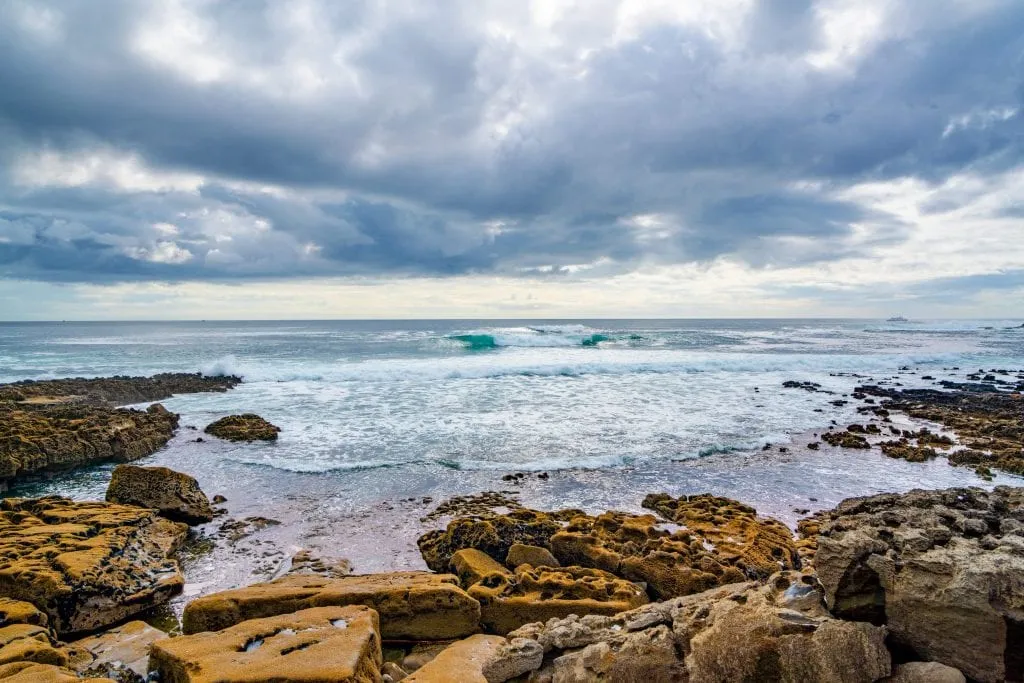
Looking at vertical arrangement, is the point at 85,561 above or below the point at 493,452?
above

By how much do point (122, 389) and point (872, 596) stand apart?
99.6 ft

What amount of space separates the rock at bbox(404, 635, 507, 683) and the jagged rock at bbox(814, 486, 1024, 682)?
9.04ft

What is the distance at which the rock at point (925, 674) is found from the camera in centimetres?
311

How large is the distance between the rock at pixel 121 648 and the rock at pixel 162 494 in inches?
128

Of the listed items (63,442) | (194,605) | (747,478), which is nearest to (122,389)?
(63,442)

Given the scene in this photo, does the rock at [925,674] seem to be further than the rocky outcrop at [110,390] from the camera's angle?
No

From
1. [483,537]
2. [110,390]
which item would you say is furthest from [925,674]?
[110,390]

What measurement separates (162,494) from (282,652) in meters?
6.32

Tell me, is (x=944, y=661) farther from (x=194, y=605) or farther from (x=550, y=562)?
(x=194, y=605)

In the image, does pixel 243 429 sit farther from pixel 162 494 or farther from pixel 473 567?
pixel 473 567

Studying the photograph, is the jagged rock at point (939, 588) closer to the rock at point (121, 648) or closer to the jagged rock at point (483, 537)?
the jagged rock at point (483, 537)

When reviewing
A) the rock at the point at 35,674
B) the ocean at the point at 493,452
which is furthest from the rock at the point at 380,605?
the ocean at the point at 493,452

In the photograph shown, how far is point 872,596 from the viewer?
144 inches

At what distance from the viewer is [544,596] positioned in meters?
6.28
